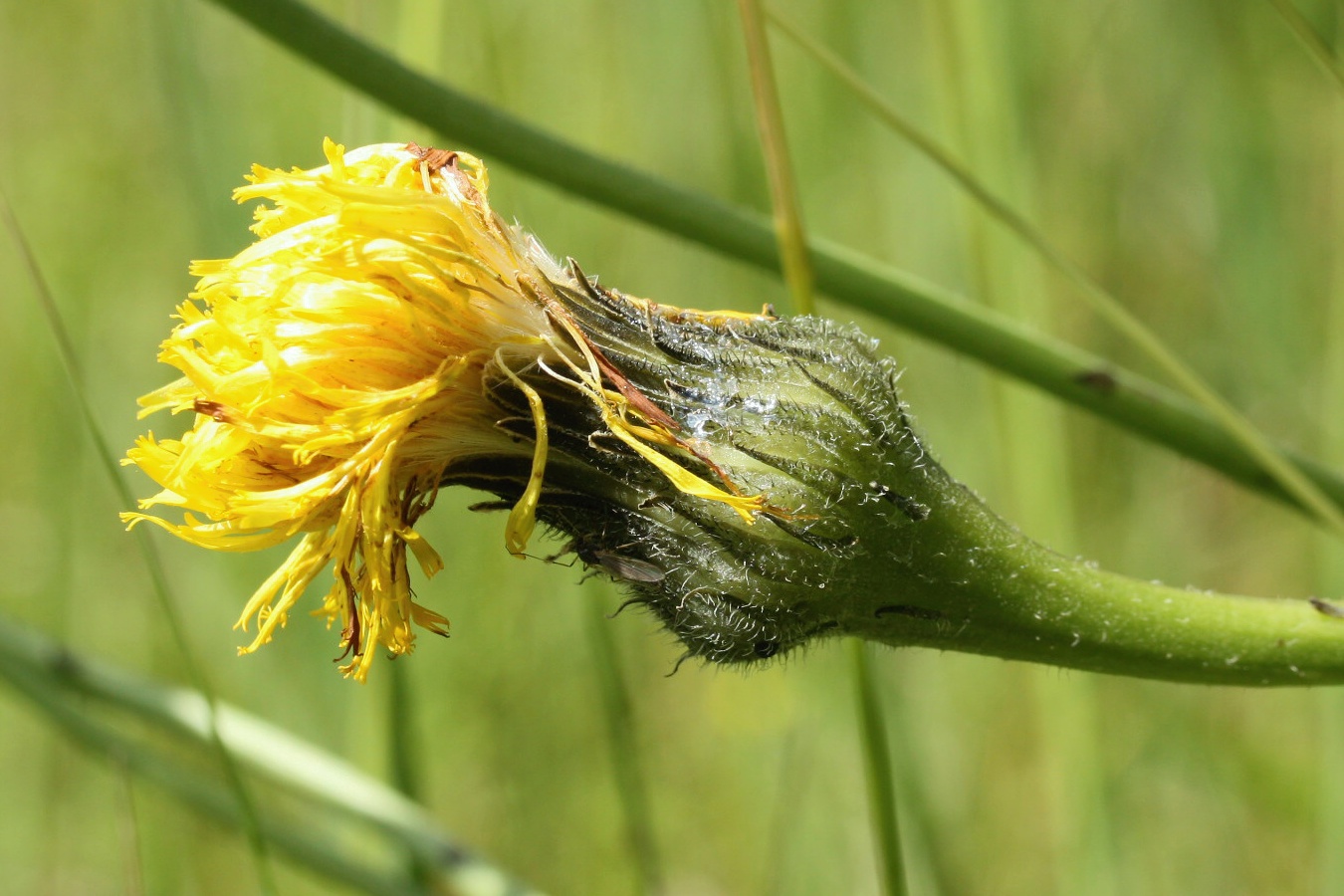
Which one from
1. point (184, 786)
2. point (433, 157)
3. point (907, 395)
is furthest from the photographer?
point (907, 395)

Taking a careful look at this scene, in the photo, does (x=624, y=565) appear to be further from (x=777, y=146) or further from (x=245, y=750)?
(x=245, y=750)

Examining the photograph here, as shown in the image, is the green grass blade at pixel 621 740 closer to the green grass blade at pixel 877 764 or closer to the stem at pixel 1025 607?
the green grass blade at pixel 877 764

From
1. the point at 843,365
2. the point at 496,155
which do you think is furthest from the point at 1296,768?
the point at 496,155

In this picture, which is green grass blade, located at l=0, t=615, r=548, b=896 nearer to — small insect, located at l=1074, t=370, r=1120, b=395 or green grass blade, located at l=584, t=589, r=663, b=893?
green grass blade, located at l=584, t=589, r=663, b=893

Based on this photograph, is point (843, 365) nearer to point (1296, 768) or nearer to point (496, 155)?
point (496, 155)

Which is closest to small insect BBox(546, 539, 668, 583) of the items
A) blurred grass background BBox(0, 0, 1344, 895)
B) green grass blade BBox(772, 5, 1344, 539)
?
green grass blade BBox(772, 5, 1344, 539)

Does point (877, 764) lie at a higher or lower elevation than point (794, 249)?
lower

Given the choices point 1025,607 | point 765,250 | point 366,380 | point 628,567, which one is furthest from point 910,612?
point 366,380
